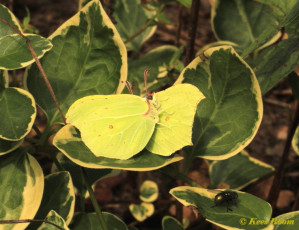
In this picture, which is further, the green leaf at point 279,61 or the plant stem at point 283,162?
the plant stem at point 283,162

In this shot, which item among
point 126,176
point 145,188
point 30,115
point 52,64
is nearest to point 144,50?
point 126,176

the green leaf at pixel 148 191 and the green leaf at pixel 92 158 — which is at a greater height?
A: the green leaf at pixel 92 158

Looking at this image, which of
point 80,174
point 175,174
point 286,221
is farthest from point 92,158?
point 286,221

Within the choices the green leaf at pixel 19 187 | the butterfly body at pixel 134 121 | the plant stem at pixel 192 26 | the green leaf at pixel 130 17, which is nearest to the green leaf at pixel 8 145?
the green leaf at pixel 19 187

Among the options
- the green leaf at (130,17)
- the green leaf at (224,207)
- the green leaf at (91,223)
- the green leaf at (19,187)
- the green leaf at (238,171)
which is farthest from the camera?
the green leaf at (130,17)

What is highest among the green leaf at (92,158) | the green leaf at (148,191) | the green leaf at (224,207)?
the green leaf at (92,158)

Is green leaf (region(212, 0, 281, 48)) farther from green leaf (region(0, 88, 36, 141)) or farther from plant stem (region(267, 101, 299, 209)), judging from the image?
green leaf (region(0, 88, 36, 141))

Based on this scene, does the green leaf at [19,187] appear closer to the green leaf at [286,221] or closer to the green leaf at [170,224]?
the green leaf at [170,224]

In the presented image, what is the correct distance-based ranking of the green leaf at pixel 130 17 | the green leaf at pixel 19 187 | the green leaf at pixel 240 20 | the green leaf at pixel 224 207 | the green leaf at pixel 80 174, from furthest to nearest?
the green leaf at pixel 130 17 < the green leaf at pixel 240 20 < the green leaf at pixel 80 174 < the green leaf at pixel 19 187 < the green leaf at pixel 224 207

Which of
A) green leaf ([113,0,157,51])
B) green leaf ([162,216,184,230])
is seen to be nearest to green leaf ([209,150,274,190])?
green leaf ([162,216,184,230])
